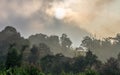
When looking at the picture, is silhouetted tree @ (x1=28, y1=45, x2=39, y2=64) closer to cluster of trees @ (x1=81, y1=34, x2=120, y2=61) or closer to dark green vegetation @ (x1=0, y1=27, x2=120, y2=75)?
dark green vegetation @ (x1=0, y1=27, x2=120, y2=75)

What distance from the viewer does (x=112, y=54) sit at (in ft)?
646

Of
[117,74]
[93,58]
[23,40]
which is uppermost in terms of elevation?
[23,40]

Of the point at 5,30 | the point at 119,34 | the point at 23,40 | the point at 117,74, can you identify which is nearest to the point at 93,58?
the point at 117,74

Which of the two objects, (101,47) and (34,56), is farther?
(101,47)

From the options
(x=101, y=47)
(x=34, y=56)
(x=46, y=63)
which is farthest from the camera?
(x=101, y=47)

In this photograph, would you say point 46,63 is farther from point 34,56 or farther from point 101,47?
point 101,47

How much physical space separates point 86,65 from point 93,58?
3.61 metres

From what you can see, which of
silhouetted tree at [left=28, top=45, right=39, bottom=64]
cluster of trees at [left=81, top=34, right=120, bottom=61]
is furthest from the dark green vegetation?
cluster of trees at [left=81, top=34, right=120, bottom=61]

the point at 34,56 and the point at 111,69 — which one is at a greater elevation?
the point at 34,56

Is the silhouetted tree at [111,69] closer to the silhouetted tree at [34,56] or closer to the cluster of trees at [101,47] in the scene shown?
the silhouetted tree at [34,56]

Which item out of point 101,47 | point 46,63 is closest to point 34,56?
point 46,63

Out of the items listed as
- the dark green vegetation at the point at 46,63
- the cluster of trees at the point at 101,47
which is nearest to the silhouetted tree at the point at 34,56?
the dark green vegetation at the point at 46,63

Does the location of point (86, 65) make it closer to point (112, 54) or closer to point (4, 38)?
point (4, 38)

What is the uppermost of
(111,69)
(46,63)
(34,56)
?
(34,56)
